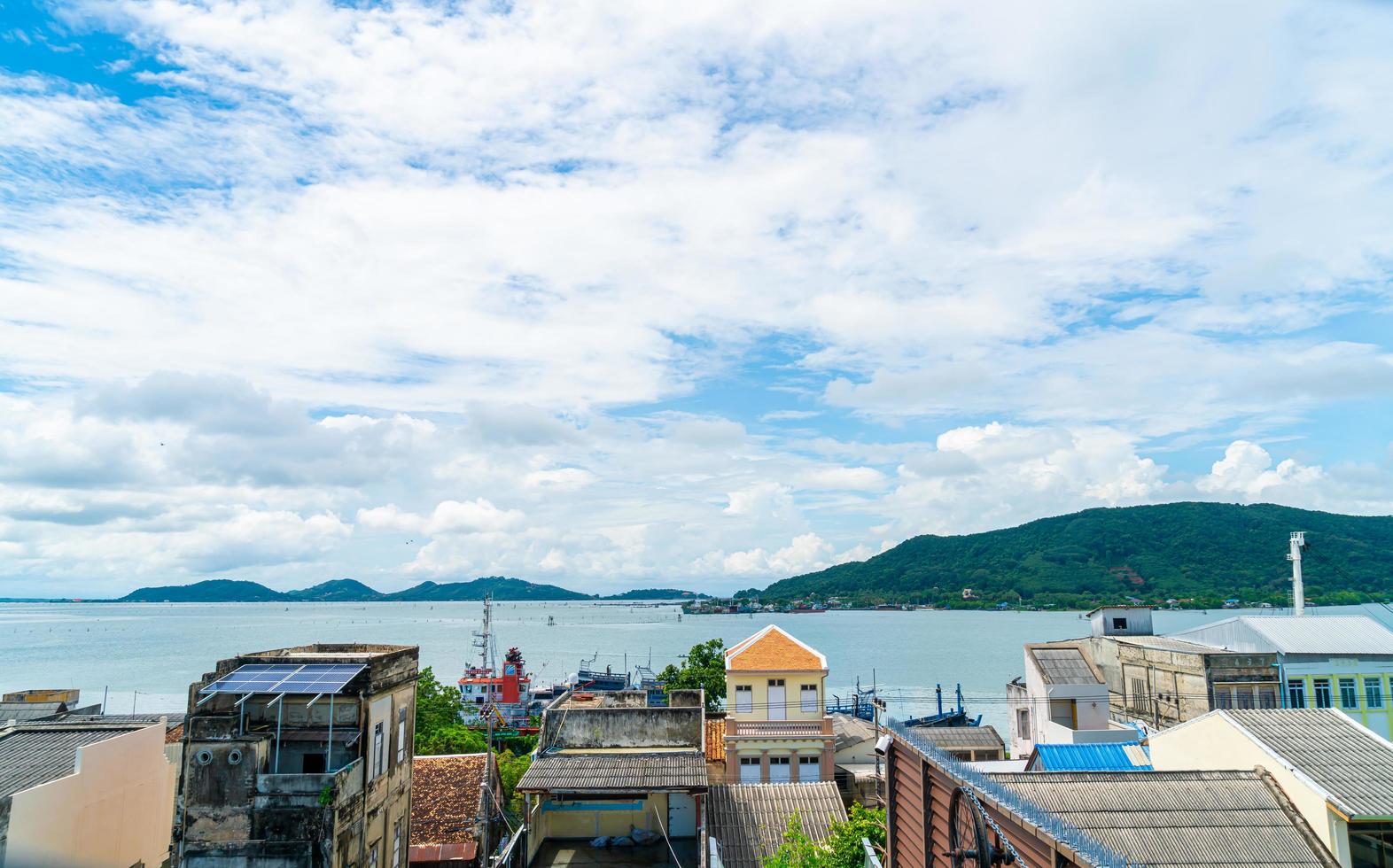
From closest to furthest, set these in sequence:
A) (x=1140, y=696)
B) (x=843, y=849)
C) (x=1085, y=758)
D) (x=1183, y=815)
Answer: (x=1183, y=815) → (x=843, y=849) → (x=1085, y=758) → (x=1140, y=696)

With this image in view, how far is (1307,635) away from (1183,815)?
33346mm

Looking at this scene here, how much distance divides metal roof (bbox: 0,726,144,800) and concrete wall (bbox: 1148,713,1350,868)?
22515mm

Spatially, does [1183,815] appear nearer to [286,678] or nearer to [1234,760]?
[1234,760]

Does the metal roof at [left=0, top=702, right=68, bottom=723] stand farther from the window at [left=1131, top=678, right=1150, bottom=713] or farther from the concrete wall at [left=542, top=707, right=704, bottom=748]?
the window at [left=1131, top=678, right=1150, bottom=713]

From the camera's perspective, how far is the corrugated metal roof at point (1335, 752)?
1114cm

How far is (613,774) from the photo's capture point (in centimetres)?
2458

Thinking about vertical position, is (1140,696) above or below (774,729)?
above

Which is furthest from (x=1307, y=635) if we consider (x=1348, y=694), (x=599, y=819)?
(x=599, y=819)

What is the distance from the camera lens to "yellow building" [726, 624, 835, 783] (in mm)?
34250

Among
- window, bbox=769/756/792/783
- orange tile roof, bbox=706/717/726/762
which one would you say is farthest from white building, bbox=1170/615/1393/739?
orange tile roof, bbox=706/717/726/762

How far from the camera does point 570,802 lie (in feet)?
82.8

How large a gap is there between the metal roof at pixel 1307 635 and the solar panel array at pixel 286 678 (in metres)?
35.8

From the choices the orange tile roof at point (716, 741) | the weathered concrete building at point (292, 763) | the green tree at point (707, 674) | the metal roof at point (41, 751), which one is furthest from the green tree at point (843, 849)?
the green tree at point (707, 674)

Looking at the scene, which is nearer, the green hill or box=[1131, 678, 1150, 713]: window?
box=[1131, 678, 1150, 713]: window
